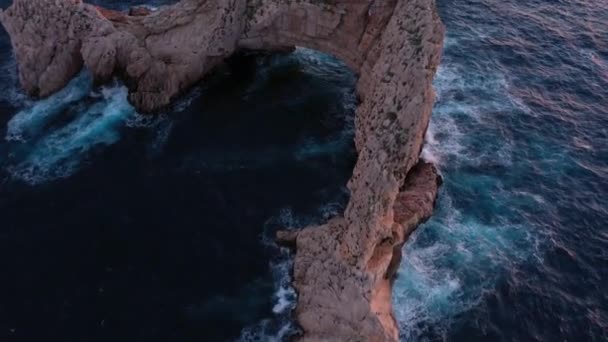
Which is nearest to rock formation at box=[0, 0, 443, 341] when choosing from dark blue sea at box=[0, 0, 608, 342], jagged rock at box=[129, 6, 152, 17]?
dark blue sea at box=[0, 0, 608, 342]

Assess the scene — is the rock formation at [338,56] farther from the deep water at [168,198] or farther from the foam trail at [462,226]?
the deep water at [168,198]

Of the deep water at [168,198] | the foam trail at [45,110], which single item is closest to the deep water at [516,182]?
the deep water at [168,198]

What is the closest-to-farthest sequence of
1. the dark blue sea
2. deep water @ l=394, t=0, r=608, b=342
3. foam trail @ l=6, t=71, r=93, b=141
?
the dark blue sea → deep water @ l=394, t=0, r=608, b=342 → foam trail @ l=6, t=71, r=93, b=141

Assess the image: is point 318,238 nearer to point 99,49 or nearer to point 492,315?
point 492,315

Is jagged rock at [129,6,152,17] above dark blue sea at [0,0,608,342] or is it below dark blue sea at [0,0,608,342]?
above

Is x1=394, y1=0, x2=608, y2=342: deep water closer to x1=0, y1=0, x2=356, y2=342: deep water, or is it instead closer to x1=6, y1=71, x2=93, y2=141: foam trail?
x1=0, y1=0, x2=356, y2=342: deep water

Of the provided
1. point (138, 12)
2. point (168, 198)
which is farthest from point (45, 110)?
point (168, 198)

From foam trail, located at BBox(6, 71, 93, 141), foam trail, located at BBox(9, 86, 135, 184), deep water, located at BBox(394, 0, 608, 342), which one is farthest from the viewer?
foam trail, located at BBox(6, 71, 93, 141)

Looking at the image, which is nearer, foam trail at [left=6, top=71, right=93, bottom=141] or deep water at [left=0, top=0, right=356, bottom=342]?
deep water at [left=0, top=0, right=356, bottom=342]
